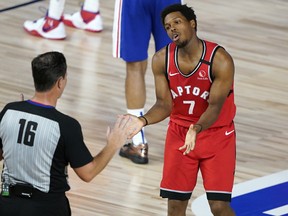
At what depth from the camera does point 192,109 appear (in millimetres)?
6555

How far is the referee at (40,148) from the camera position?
213 inches

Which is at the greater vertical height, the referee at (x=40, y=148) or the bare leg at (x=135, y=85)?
the referee at (x=40, y=148)

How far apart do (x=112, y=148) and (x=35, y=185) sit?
42cm

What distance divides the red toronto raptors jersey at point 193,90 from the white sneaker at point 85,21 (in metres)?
5.45

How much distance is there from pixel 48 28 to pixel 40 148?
20.7 ft

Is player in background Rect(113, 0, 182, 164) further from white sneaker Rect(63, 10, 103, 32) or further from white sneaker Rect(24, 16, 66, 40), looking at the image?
white sneaker Rect(63, 10, 103, 32)

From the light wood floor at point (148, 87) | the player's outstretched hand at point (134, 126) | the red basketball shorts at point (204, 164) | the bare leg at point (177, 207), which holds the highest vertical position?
the player's outstretched hand at point (134, 126)

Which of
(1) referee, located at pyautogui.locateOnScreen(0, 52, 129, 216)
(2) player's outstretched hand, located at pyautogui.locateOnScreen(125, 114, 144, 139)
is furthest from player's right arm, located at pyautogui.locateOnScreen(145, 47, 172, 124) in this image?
(1) referee, located at pyautogui.locateOnScreen(0, 52, 129, 216)

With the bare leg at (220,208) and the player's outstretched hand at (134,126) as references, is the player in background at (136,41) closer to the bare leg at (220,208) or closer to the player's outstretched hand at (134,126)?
the bare leg at (220,208)

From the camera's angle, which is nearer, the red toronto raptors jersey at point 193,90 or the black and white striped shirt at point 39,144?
the black and white striped shirt at point 39,144

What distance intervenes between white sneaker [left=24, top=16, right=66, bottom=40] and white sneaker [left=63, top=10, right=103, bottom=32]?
1.40ft

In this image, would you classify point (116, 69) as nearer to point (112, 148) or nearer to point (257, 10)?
point (257, 10)

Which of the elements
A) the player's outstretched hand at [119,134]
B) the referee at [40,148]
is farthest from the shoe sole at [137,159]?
the referee at [40,148]

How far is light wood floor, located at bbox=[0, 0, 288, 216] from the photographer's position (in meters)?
7.93
